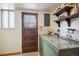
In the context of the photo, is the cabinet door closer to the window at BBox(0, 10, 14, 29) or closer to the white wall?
the white wall

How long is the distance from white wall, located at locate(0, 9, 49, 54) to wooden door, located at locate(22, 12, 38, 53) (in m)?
0.06

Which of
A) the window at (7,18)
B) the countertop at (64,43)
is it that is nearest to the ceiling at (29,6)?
the window at (7,18)

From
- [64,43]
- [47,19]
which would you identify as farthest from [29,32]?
[64,43]

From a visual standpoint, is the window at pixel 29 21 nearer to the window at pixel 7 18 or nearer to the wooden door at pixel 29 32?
the wooden door at pixel 29 32

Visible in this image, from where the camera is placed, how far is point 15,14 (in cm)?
145

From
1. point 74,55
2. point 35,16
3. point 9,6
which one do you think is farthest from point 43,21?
point 74,55

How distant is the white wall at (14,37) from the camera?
57.4 inches

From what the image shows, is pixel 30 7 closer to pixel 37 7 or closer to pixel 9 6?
pixel 37 7

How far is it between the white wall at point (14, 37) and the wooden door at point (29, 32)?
0.06 m

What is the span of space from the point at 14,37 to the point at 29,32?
236 mm

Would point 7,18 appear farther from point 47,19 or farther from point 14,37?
point 47,19

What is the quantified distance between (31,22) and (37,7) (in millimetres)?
235

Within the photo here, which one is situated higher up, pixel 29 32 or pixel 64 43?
pixel 29 32

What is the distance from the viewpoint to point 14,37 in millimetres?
1527
